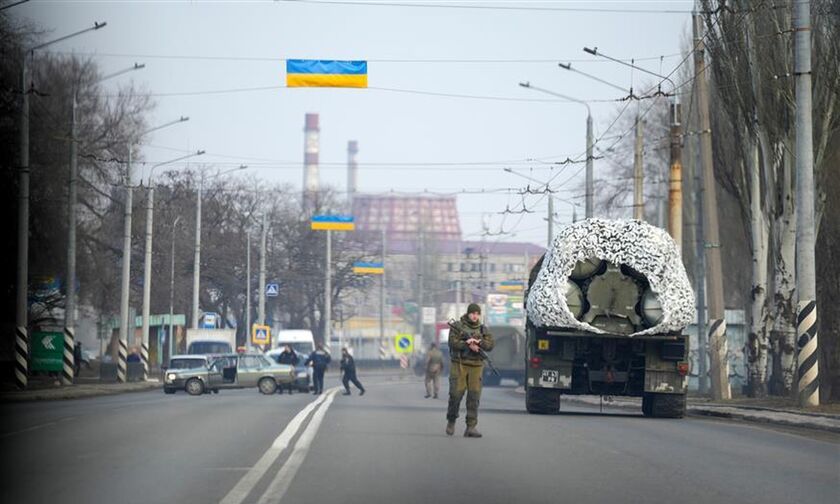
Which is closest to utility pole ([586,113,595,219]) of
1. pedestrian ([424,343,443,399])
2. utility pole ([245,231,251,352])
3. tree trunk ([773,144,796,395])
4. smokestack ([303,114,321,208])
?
pedestrian ([424,343,443,399])

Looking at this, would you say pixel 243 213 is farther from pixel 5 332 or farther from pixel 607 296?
pixel 607 296

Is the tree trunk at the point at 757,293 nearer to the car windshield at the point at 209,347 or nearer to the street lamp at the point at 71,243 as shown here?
the street lamp at the point at 71,243

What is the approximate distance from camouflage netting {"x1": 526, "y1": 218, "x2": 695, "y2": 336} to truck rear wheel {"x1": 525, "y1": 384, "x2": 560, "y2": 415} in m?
1.35

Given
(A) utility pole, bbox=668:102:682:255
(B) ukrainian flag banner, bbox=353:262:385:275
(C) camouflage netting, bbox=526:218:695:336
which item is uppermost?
(A) utility pole, bbox=668:102:682:255

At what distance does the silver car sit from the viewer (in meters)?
49.8

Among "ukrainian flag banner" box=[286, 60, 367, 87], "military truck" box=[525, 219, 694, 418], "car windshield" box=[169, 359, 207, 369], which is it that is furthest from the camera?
"car windshield" box=[169, 359, 207, 369]

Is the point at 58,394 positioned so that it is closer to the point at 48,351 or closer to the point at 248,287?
the point at 48,351

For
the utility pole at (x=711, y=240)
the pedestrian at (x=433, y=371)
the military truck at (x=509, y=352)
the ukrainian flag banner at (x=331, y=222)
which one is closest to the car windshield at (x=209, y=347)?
the ukrainian flag banner at (x=331, y=222)

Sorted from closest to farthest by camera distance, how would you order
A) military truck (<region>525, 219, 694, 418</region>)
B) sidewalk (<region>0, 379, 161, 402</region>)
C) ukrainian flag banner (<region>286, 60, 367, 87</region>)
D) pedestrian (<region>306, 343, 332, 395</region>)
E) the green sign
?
military truck (<region>525, 219, 694, 418</region>)
ukrainian flag banner (<region>286, 60, 367, 87</region>)
sidewalk (<region>0, 379, 161, 402</region>)
the green sign
pedestrian (<region>306, 343, 332, 395</region>)

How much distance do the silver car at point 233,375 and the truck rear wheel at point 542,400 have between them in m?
23.1

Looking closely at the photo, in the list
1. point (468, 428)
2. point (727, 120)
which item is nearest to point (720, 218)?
point (727, 120)

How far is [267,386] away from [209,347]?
50.3 ft

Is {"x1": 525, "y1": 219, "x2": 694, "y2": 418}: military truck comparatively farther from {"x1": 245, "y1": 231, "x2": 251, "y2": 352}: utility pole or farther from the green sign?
{"x1": 245, "y1": 231, "x2": 251, "y2": 352}: utility pole

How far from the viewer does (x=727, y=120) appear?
133 feet
